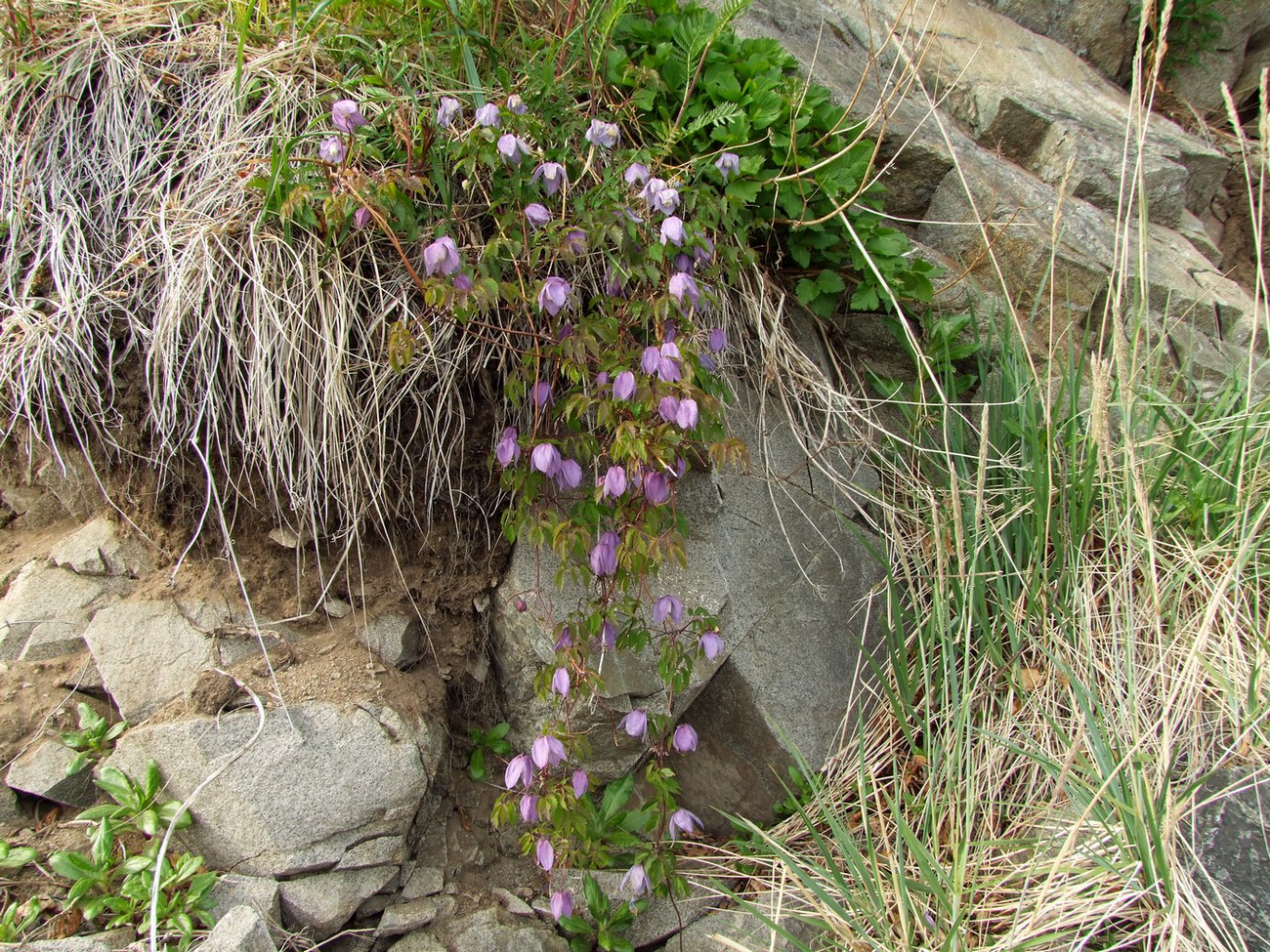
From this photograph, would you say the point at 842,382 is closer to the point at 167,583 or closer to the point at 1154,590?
the point at 1154,590

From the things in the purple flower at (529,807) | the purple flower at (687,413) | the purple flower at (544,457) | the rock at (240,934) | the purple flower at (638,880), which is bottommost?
the rock at (240,934)

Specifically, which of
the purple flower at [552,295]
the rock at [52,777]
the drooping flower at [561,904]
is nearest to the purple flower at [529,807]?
the drooping flower at [561,904]

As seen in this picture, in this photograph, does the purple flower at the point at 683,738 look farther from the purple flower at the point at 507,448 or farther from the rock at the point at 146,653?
the rock at the point at 146,653

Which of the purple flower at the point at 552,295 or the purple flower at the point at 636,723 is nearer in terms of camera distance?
the purple flower at the point at 552,295

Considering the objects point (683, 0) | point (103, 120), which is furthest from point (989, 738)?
point (103, 120)

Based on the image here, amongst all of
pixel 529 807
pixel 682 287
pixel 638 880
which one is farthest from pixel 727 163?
pixel 638 880

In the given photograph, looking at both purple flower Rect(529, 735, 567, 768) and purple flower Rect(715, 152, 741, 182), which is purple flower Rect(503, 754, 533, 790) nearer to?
purple flower Rect(529, 735, 567, 768)

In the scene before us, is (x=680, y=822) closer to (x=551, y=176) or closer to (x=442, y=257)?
(x=442, y=257)

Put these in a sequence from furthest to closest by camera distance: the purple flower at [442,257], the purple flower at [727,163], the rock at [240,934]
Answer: the purple flower at [727,163] → the purple flower at [442,257] → the rock at [240,934]
